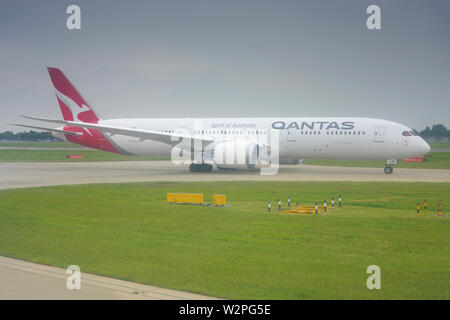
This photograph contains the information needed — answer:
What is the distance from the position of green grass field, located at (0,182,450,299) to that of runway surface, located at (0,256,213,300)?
343 mm

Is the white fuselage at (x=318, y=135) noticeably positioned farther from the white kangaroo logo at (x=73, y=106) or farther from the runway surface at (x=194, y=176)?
the white kangaroo logo at (x=73, y=106)

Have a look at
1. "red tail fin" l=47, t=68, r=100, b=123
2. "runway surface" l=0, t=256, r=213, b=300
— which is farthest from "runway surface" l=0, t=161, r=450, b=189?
"runway surface" l=0, t=256, r=213, b=300

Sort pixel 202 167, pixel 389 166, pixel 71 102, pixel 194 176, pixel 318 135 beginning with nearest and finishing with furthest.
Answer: pixel 194 176
pixel 389 166
pixel 318 135
pixel 202 167
pixel 71 102

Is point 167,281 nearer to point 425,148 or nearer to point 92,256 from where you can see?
point 92,256

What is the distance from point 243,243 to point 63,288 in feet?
16.1

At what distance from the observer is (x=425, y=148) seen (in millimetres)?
32781

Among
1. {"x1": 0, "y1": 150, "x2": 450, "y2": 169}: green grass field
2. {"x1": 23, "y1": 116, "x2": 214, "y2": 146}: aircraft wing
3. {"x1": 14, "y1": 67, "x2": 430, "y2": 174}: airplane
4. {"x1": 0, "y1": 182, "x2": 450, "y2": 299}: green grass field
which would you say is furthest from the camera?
{"x1": 0, "y1": 150, "x2": 450, "y2": 169}: green grass field

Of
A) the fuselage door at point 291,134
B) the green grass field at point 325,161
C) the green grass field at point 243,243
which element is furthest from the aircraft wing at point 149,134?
the green grass field at point 325,161

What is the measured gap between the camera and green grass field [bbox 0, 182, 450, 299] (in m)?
8.75

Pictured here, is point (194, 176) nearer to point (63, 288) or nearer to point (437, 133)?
point (63, 288)

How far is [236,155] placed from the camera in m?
32.0

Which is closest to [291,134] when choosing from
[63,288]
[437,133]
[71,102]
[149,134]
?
[149,134]

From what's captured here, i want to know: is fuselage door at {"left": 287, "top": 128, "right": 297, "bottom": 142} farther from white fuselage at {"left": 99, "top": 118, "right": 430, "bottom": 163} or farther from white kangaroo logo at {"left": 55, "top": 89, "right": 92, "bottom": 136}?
white kangaroo logo at {"left": 55, "top": 89, "right": 92, "bottom": 136}
